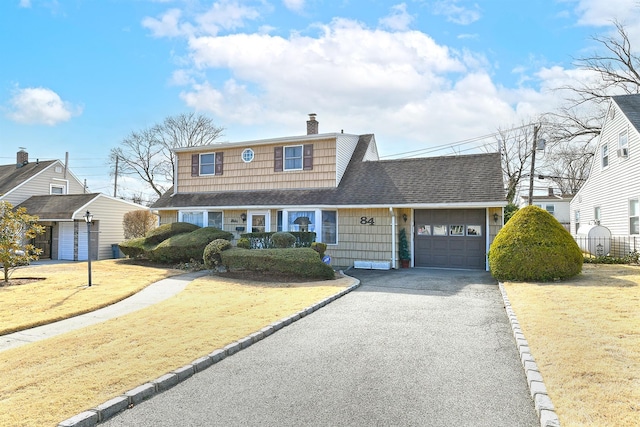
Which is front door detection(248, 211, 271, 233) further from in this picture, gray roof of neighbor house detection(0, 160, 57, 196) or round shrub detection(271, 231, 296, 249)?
gray roof of neighbor house detection(0, 160, 57, 196)

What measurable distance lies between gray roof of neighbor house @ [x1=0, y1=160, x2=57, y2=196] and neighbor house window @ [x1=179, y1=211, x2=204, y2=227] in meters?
12.1

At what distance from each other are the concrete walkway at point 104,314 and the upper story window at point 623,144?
1764 cm

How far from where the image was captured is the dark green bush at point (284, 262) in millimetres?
12383

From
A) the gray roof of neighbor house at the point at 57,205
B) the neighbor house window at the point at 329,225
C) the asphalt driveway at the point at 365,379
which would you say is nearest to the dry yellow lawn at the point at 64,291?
the asphalt driveway at the point at 365,379

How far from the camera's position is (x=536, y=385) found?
419 cm

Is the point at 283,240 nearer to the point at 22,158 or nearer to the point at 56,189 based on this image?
the point at 56,189

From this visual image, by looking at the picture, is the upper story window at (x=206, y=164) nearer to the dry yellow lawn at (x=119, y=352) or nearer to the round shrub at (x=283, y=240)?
the round shrub at (x=283, y=240)

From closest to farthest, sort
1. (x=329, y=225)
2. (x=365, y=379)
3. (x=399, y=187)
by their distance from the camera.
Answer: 1. (x=365, y=379)
2. (x=399, y=187)
3. (x=329, y=225)

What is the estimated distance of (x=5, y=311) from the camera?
27.7 ft

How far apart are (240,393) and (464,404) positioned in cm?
236

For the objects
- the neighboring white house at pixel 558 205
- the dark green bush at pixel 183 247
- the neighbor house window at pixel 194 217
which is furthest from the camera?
the neighboring white house at pixel 558 205

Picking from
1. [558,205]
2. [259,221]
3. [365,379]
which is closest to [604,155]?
[259,221]

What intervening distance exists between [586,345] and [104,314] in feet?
29.0

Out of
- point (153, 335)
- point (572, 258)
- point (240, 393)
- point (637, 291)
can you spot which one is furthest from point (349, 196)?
point (240, 393)
